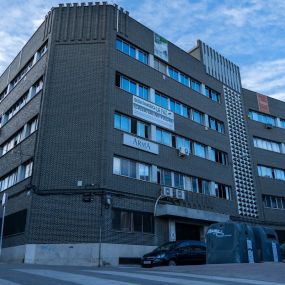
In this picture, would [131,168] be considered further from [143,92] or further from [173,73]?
[173,73]

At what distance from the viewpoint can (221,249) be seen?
16828mm

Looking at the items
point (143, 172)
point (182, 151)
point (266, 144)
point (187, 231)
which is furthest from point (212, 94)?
point (187, 231)

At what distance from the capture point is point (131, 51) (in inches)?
1093

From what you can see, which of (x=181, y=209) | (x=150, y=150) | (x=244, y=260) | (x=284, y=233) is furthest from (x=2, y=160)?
(x=284, y=233)

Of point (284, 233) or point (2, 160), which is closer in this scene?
point (2, 160)

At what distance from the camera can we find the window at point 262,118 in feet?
127

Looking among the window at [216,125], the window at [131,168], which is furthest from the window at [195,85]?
the window at [131,168]

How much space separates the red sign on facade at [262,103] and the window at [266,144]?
3353 mm

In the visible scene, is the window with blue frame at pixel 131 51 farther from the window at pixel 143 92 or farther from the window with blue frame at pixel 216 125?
the window with blue frame at pixel 216 125

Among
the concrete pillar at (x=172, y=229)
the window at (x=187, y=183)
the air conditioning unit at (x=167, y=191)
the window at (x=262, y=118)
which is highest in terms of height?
the window at (x=262, y=118)

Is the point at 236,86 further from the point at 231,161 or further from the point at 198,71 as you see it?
the point at 231,161

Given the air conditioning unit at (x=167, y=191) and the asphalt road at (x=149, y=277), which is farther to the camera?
the air conditioning unit at (x=167, y=191)

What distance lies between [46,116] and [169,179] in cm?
956

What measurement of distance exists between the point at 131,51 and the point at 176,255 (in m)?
15.5
